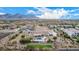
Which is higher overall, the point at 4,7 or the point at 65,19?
the point at 4,7

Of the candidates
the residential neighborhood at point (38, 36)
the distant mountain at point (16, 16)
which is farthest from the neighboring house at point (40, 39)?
the distant mountain at point (16, 16)

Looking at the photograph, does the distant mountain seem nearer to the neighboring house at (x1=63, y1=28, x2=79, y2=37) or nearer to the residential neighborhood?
the residential neighborhood

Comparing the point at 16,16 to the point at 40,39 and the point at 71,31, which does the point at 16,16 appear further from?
the point at 71,31

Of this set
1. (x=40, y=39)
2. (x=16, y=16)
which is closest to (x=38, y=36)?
(x=40, y=39)

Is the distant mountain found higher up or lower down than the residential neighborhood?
higher up

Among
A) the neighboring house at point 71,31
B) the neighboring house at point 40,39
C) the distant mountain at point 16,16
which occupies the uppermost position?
the distant mountain at point 16,16

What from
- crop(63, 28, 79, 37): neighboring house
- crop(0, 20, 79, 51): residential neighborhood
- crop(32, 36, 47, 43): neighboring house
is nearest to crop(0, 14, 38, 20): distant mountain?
crop(0, 20, 79, 51): residential neighborhood

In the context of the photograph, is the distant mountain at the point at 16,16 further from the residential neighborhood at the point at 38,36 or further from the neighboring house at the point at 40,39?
the neighboring house at the point at 40,39

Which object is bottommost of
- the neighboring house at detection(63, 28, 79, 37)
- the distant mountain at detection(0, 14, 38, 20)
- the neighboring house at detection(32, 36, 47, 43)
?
the neighboring house at detection(32, 36, 47, 43)

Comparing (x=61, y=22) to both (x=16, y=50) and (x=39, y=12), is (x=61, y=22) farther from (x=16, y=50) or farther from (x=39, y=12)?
(x=16, y=50)
